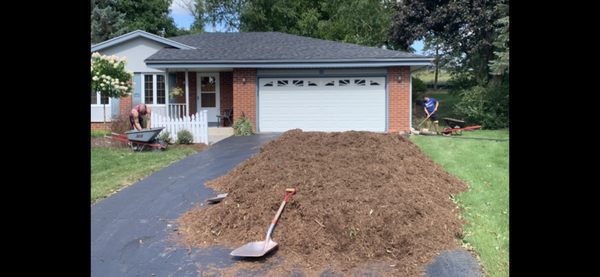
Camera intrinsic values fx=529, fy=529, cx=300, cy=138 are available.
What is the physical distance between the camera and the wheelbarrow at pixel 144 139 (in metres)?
13.4

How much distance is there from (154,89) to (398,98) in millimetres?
9802

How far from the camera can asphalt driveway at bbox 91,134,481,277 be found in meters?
4.89

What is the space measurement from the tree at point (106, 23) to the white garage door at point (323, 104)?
22.8 meters

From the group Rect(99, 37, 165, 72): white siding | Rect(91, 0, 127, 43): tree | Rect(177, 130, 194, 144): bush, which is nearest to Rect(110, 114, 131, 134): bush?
Rect(177, 130, 194, 144): bush

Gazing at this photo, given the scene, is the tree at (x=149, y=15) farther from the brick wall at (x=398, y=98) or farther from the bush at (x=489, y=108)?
the brick wall at (x=398, y=98)

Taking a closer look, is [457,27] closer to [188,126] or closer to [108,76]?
[188,126]

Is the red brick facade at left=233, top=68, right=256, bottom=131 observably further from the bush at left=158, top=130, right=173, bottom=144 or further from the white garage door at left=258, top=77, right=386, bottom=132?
the bush at left=158, top=130, right=173, bottom=144

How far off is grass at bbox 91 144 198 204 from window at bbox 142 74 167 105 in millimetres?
7260

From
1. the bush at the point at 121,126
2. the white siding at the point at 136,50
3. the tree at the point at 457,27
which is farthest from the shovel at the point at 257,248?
the tree at the point at 457,27

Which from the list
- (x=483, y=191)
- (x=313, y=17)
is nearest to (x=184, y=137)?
(x=483, y=191)

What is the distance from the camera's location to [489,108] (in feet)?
69.6

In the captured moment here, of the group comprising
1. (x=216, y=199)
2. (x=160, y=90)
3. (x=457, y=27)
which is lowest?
(x=216, y=199)
